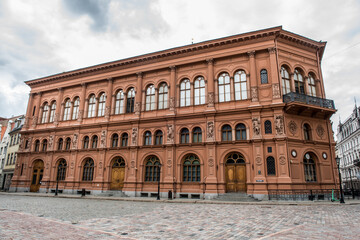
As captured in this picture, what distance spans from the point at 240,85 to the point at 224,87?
1710 mm

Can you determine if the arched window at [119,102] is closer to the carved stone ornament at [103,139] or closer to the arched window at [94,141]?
the carved stone ornament at [103,139]

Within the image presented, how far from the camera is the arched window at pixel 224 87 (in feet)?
86.5

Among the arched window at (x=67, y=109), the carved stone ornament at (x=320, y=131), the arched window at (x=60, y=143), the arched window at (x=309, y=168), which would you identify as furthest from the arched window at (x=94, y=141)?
the carved stone ornament at (x=320, y=131)

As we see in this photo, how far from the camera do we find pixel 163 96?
96.2 ft

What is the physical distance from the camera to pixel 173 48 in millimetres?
28734

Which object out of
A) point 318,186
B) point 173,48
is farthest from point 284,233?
point 173,48

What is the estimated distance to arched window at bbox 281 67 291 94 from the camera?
24.9m

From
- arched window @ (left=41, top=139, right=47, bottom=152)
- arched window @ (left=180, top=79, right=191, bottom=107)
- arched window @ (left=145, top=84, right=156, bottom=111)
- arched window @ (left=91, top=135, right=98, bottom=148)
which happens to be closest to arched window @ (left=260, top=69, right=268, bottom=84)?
arched window @ (left=180, top=79, right=191, bottom=107)

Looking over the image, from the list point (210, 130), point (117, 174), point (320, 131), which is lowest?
point (117, 174)

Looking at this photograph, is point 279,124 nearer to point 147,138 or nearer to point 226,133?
point 226,133

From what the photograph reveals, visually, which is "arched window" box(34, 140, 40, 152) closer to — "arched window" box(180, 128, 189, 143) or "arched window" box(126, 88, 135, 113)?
"arched window" box(126, 88, 135, 113)

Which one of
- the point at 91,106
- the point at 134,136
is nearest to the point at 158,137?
the point at 134,136

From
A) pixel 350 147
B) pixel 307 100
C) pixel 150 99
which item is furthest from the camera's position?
pixel 350 147

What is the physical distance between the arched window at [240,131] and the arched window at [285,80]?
216 inches
